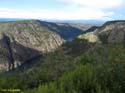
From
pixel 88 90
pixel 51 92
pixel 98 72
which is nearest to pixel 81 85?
pixel 88 90

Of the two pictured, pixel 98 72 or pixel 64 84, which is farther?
pixel 98 72

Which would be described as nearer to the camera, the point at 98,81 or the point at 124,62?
the point at 98,81

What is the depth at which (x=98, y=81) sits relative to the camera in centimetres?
7744

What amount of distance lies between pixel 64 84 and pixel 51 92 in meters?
5.29

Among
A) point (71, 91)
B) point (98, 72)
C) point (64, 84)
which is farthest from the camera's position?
point (98, 72)

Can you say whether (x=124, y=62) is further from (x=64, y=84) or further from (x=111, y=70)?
(x=64, y=84)

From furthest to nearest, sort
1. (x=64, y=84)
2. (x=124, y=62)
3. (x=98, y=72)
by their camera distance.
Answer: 1. (x=124, y=62)
2. (x=98, y=72)
3. (x=64, y=84)

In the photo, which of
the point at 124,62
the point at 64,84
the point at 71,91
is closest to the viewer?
the point at 71,91

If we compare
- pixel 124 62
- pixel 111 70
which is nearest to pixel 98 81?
pixel 111 70

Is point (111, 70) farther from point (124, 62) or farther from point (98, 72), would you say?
point (124, 62)

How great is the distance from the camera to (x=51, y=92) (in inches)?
2852

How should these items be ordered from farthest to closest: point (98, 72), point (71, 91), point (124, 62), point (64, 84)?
point (124, 62), point (98, 72), point (64, 84), point (71, 91)

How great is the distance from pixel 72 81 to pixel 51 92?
8.07m

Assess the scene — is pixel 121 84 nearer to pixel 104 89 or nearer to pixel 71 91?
pixel 104 89
